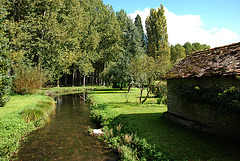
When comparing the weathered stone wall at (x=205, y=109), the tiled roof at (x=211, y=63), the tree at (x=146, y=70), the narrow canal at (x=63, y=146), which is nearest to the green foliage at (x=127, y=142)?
the narrow canal at (x=63, y=146)

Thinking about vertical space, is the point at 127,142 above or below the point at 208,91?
below

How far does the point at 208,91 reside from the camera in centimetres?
878

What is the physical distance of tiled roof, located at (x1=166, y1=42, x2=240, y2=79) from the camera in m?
8.17

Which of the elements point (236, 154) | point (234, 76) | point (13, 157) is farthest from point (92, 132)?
point (234, 76)

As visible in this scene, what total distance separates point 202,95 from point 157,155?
4313mm

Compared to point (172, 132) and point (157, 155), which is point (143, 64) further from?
point (157, 155)

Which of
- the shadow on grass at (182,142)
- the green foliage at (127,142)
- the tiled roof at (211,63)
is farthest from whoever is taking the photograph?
the tiled roof at (211,63)

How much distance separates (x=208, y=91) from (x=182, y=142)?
3.04m

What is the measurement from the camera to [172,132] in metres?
9.44

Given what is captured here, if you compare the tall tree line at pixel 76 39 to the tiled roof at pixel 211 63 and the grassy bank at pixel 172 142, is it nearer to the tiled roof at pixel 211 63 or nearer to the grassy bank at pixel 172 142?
the tiled roof at pixel 211 63

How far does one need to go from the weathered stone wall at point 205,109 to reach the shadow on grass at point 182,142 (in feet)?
1.84

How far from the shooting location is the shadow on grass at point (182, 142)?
21.8ft

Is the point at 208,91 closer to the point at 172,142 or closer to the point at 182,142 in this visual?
the point at 182,142

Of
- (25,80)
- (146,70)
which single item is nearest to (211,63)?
(146,70)
